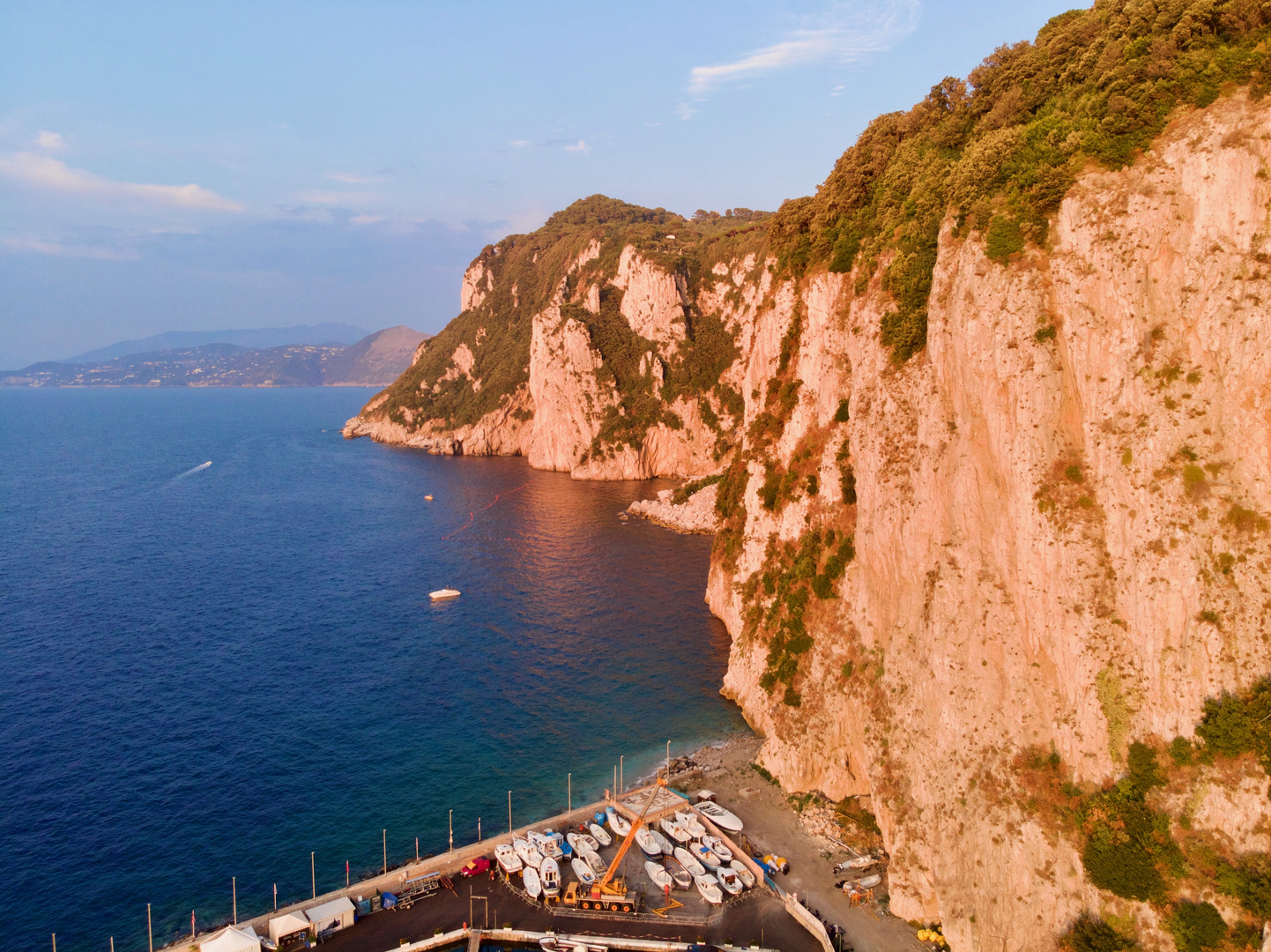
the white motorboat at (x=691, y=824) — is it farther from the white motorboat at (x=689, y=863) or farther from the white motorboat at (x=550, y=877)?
the white motorboat at (x=550, y=877)

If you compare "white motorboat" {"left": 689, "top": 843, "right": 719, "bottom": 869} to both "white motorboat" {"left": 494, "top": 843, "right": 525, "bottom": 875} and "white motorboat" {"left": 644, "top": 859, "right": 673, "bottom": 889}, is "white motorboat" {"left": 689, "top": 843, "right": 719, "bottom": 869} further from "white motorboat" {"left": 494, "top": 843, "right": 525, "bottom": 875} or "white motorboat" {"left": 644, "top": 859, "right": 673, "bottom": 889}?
"white motorboat" {"left": 494, "top": 843, "right": 525, "bottom": 875}

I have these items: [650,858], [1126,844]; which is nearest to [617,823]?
[650,858]

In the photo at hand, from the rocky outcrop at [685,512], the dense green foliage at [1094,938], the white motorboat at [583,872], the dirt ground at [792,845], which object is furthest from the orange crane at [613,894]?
the rocky outcrop at [685,512]

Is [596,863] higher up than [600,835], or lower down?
higher up

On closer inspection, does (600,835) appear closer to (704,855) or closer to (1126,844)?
(704,855)

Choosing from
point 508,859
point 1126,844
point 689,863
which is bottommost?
point 689,863

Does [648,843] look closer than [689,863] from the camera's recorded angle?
No

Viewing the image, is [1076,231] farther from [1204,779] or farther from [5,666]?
[5,666]

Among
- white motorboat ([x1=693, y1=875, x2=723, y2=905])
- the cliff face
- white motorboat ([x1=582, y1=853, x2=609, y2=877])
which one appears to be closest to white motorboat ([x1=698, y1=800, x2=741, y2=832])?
white motorboat ([x1=693, y1=875, x2=723, y2=905])
